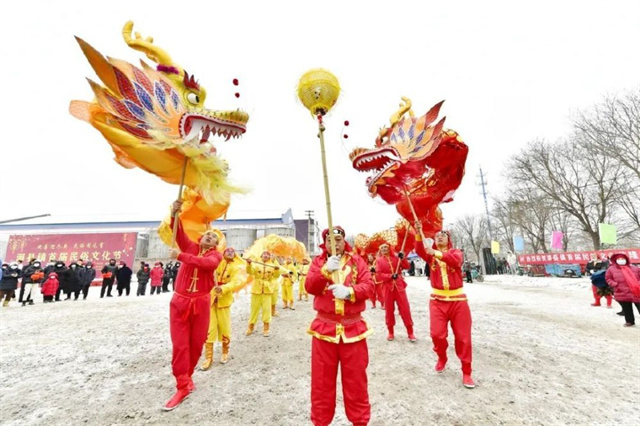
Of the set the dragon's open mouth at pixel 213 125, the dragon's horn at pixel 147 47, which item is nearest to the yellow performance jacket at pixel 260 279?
the dragon's open mouth at pixel 213 125

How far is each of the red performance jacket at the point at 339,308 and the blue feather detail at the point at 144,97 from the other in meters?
2.44

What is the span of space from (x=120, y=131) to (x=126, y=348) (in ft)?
15.2

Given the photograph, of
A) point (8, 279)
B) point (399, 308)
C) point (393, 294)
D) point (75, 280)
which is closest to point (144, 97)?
point (393, 294)

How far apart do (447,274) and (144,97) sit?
14.1ft

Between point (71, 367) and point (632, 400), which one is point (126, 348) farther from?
point (632, 400)

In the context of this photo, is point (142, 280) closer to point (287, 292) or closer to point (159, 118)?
point (287, 292)

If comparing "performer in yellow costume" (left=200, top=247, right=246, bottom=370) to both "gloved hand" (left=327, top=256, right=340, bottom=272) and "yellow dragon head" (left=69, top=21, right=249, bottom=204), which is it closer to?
"yellow dragon head" (left=69, top=21, right=249, bottom=204)

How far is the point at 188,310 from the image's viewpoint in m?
3.45

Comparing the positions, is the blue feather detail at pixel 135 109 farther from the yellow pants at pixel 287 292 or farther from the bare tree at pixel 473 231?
the bare tree at pixel 473 231

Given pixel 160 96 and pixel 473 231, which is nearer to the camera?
pixel 160 96

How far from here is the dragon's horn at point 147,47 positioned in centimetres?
333

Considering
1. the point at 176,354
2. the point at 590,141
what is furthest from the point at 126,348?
the point at 590,141

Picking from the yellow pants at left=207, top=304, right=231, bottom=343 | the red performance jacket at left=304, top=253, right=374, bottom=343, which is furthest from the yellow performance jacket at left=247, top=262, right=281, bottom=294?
the red performance jacket at left=304, top=253, right=374, bottom=343

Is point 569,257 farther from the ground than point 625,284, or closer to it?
farther from the ground
